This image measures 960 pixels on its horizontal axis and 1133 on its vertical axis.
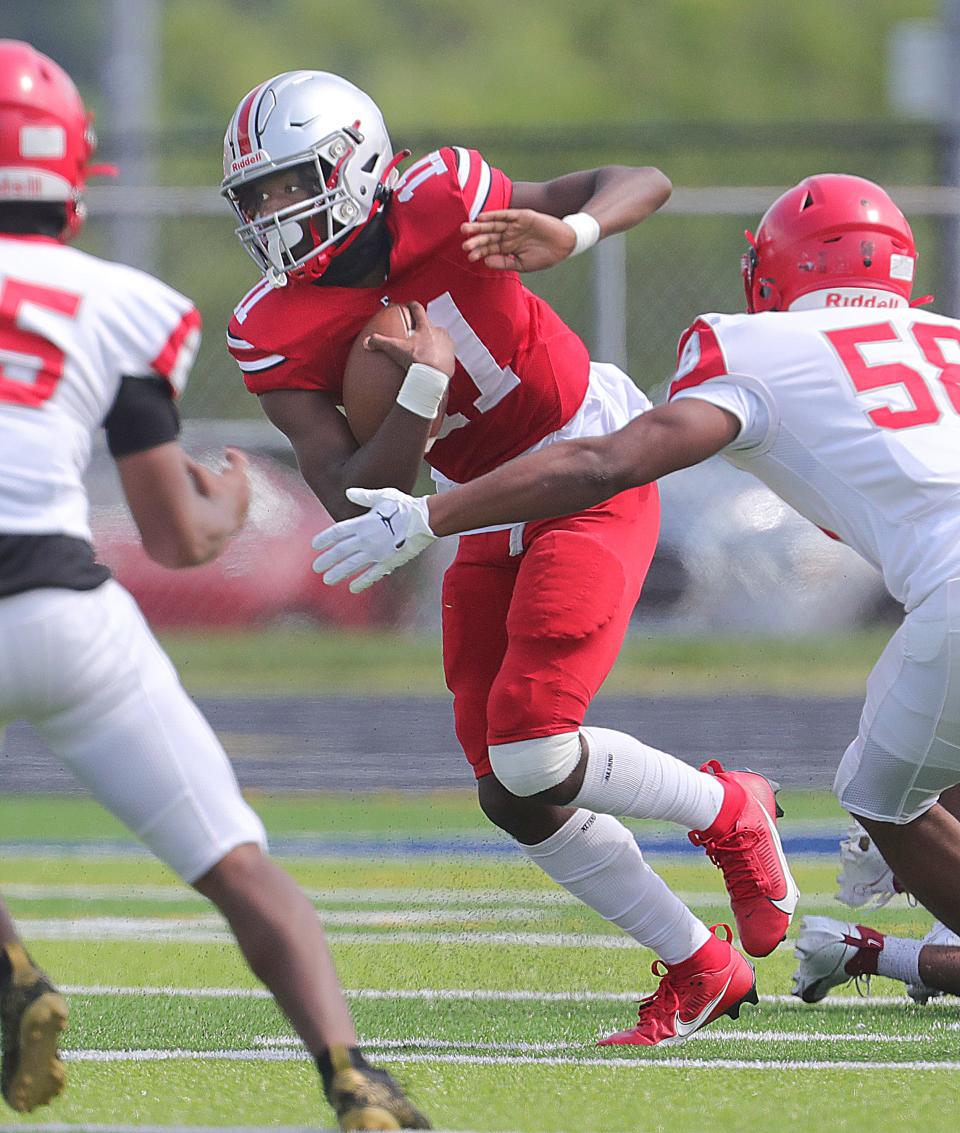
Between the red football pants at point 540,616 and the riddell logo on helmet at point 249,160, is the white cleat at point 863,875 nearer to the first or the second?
the red football pants at point 540,616

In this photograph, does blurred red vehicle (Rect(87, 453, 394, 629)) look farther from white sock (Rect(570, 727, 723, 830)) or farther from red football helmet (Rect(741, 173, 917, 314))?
red football helmet (Rect(741, 173, 917, 314))

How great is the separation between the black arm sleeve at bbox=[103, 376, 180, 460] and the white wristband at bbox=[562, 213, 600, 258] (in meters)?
1.21

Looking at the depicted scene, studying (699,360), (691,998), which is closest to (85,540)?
(699,360)

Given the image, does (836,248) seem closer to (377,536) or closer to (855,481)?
(855,481)

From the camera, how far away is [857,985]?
429 centimetres

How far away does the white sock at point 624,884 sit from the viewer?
3877 millimetres

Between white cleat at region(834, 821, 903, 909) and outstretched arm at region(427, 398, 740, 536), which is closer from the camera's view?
outstretched arm at region(427, 398, 740, 536)

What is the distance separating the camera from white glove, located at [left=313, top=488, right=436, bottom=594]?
3295 mm

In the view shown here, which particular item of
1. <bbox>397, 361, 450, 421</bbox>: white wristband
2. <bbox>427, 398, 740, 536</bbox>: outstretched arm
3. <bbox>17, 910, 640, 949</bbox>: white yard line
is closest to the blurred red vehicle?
<bbox>17, 910, 640, 949</bbox>: white yard line

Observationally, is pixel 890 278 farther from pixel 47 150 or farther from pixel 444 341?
pixel 47 150

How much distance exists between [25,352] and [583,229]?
141cm

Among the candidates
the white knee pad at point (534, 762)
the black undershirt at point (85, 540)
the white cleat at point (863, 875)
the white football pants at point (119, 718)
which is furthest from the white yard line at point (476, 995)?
the black undershirt at point (85, 540)

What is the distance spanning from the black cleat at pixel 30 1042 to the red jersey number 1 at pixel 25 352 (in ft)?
2.74

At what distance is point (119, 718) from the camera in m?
2.67
